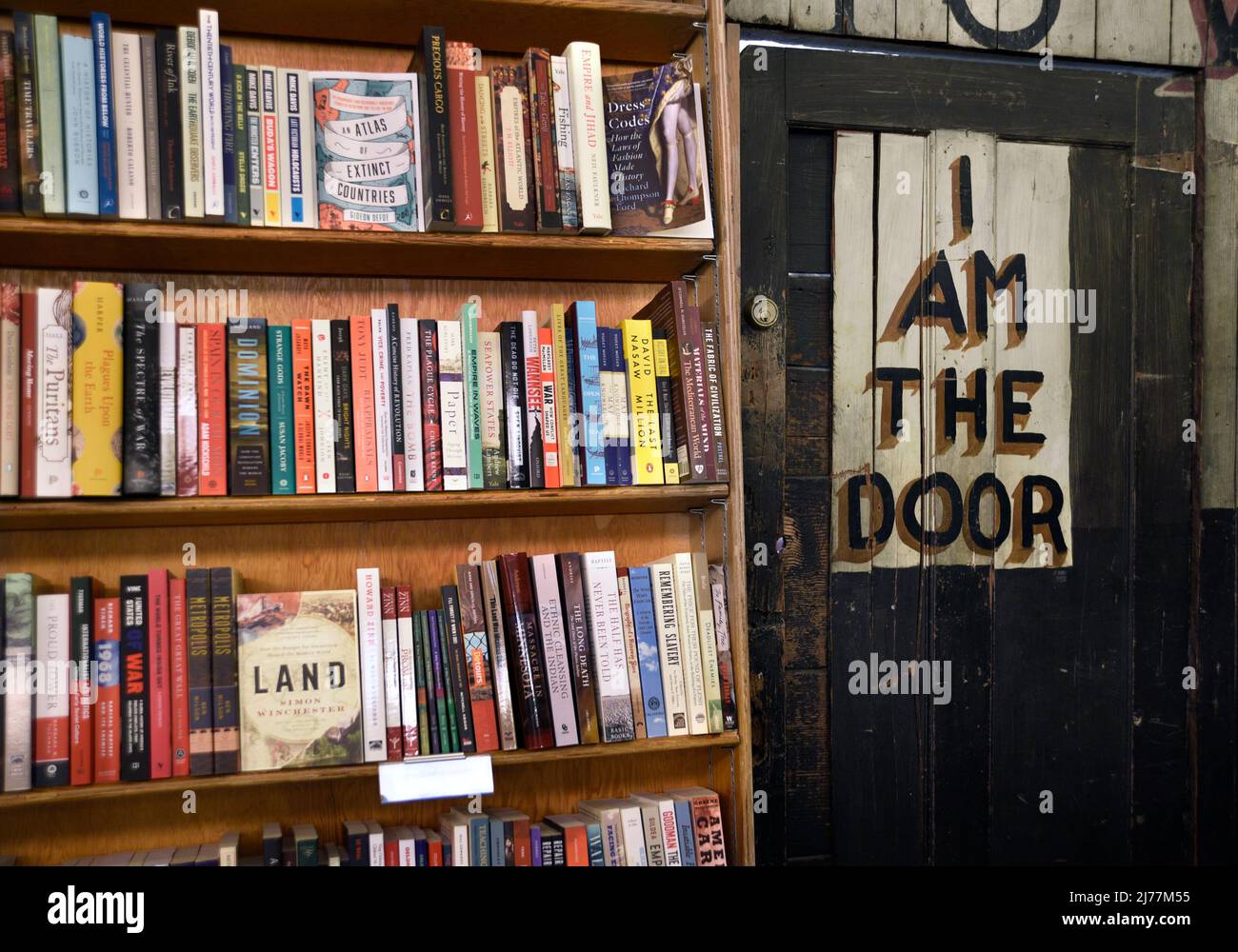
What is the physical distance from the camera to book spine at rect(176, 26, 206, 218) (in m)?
1.70

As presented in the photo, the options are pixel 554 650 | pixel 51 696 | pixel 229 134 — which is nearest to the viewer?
pixel 51 696

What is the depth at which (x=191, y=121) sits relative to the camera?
1.71 metres

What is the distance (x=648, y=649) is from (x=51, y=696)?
3.08 feet

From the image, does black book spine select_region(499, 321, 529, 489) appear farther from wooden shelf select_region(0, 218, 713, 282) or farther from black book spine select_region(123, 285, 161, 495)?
black book spine select_region(123, 285, 161, 495)

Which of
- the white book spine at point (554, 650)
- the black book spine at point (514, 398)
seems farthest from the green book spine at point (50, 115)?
the white book spine at point (554, 650)

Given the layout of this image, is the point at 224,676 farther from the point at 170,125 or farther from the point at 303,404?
the point at 170,125

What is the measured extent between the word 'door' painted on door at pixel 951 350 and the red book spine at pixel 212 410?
46.2 inches

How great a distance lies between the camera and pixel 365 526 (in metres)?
1.98

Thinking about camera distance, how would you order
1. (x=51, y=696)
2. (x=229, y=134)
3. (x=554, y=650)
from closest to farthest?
(x=51, y=696) < (x=229, y=134) < (x=554, y=650)

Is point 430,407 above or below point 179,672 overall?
above

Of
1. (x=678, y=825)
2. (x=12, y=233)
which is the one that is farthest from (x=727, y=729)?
(x=12, y=233)

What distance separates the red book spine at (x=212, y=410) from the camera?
1714 millimetres

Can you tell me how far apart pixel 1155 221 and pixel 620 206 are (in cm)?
125

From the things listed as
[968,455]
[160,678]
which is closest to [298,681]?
[160,678]
